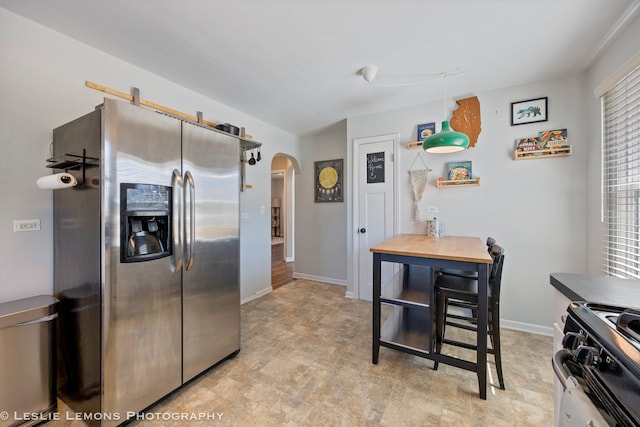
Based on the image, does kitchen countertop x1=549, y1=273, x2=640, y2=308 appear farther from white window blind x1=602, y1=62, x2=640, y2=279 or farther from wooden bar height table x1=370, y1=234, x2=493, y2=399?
white window blind x1=602, y1=62, x2=640, y2=279

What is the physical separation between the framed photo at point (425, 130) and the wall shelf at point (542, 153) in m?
0.89

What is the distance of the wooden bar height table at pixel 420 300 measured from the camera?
5.46 ft

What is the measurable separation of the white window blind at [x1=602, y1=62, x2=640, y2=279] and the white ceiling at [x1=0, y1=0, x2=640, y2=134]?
50 cm

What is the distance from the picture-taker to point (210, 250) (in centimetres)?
192

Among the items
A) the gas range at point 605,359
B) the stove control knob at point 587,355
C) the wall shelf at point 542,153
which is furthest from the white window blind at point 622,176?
the stove control knob at point 587,355

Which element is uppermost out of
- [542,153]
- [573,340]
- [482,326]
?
[542,153]

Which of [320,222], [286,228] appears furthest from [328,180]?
[286,228]

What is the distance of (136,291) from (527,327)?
359 cm

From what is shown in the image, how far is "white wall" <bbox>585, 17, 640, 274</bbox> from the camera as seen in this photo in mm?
2023

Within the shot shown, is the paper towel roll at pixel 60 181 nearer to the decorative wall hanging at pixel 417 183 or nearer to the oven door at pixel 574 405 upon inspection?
the oven door at pixel 574 405

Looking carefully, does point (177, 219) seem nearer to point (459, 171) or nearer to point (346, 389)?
point (346, 389)

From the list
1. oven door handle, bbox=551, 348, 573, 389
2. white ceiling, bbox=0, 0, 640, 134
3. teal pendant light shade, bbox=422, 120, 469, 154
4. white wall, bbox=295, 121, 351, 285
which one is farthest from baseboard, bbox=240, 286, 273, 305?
oven door handle, bbox=551, 348, 573, 389

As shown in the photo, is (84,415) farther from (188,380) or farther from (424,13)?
(424,13)

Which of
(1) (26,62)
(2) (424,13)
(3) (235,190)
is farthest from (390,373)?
(1) (26,62)
